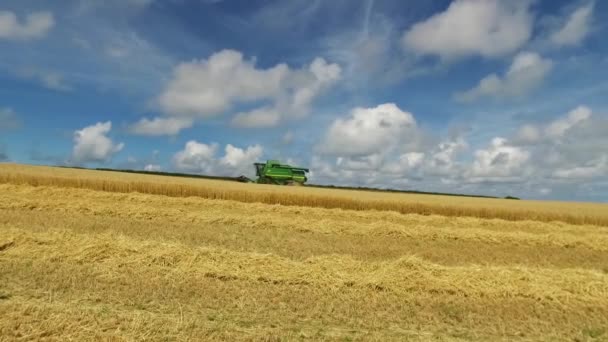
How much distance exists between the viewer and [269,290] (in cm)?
712

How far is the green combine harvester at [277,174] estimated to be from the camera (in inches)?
1459

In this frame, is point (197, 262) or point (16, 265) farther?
point (197, 262)

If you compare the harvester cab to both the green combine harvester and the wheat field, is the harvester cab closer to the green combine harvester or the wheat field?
the green combine harvester

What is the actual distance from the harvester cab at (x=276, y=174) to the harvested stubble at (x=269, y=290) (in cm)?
2359

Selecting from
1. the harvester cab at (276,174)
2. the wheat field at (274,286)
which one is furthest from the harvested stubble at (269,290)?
the harvester cab at (276,174)

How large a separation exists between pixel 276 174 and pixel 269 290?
30.2m

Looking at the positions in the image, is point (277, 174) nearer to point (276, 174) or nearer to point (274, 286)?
point (276, 174)

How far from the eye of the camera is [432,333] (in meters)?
5.55

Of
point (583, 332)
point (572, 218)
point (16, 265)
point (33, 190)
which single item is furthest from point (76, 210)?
point (572, 218)

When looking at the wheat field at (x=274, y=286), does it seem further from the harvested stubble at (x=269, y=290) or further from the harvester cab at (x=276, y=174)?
the harvester cab at (x=276, y=174)

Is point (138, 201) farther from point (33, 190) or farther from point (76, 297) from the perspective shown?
point (76, 297)

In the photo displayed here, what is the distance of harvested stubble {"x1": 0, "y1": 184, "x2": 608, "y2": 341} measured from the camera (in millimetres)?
5164

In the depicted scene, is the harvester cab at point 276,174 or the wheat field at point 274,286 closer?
the wheat field at point 274,286

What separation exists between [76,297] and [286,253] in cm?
529
